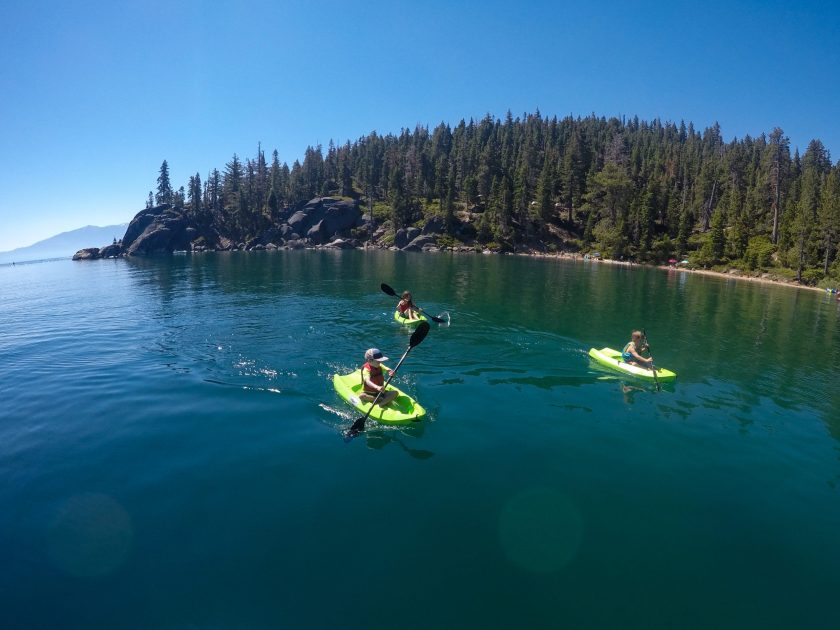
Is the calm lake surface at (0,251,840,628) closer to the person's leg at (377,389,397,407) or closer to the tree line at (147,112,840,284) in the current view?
the person's leg at (377,389,397,407)

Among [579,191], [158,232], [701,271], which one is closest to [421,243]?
[579,191]

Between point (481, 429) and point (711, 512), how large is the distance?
5.91 metres

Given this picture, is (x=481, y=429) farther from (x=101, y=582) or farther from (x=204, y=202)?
(x=204, y=202)

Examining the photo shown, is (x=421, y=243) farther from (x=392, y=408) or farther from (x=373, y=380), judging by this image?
(x=392, y=408)

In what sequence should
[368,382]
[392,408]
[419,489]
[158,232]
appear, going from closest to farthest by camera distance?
[419,489] < [392,408] < [368,382] < [158,232]

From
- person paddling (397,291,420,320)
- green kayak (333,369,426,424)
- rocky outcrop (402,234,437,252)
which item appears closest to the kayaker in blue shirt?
green kayak (333,369,426,424)

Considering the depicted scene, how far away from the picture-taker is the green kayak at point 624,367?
17812mm

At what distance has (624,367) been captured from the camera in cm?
1845

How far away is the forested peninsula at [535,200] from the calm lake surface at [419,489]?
188 feet

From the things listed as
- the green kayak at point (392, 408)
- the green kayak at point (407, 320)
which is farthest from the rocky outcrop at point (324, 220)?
the green kayak at point (392, 408)

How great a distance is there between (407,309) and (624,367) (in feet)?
40.6

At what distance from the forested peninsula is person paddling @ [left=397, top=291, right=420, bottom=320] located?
56.7 meters

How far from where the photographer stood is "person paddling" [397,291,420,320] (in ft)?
84.5

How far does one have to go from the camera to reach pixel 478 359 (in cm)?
2017
